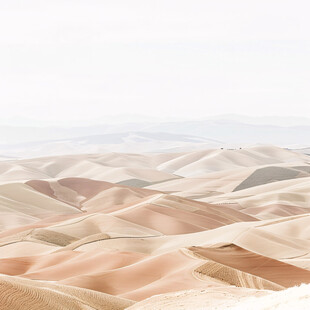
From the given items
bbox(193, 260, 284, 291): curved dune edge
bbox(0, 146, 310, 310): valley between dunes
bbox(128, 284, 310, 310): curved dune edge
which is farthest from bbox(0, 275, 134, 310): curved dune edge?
bbox(193, 260, 284, 291): curved dune edge

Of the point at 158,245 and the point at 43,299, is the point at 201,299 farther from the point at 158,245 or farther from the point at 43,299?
the point at 158,245

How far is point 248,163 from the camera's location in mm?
165250

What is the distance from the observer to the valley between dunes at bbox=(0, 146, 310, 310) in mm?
18625

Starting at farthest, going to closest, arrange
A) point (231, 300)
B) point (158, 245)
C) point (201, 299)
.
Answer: point (158, 245), point (201, 299), point (231, 300)

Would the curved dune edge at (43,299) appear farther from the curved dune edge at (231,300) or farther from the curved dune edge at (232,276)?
the curved dune edge at (232,276)

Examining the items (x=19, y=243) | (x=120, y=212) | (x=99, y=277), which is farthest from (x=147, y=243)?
(x=99, y=277)

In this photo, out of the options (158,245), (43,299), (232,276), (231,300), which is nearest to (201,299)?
(231,300)

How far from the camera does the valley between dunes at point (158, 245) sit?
61.1 ft

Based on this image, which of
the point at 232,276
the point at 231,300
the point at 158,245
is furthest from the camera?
the point at 158,245

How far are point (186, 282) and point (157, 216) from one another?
30937 mm

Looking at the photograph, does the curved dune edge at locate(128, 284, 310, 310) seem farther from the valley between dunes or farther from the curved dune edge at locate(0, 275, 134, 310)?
the curved dune edge at locate(0, 275, 134, 310)

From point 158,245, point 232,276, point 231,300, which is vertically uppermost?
point 231,300

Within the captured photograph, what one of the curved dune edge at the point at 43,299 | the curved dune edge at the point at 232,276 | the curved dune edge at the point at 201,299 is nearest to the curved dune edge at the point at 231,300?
the curved dune edge at the point at 201,299

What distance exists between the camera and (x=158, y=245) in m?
43.8
